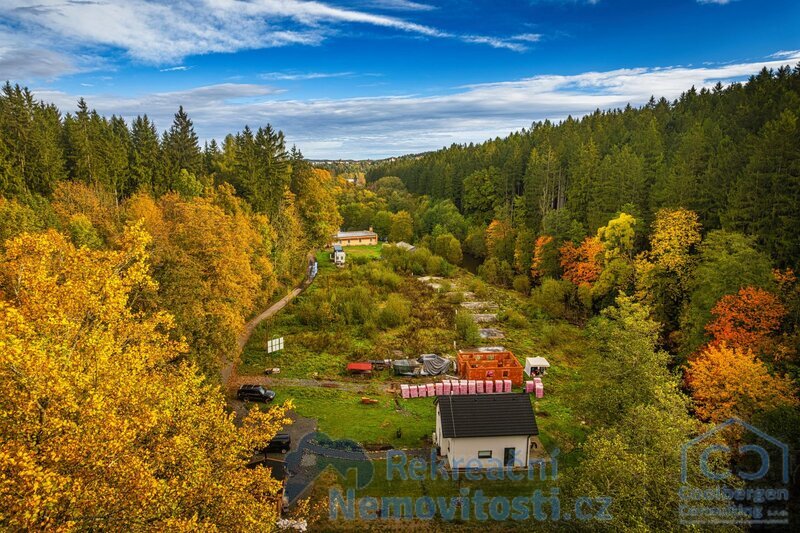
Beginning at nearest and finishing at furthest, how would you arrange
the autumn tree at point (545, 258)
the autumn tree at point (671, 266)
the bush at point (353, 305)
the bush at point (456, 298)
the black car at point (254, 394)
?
1. the black car at point (254, 394)
2. the autumn tree at point (671, 266)
3. the bush at point (353, 305)
4. the bush at point (456, 298)
5. the autumn tree at point (545, 258)

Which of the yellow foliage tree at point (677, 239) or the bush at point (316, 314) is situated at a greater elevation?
the yellow foliage tree at point (677, 239)

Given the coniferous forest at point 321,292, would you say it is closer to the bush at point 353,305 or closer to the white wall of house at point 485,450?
the bush at point 353,305

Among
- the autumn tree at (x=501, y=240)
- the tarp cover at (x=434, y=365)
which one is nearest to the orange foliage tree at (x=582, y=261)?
the autumn tree at (x=501, y=240)

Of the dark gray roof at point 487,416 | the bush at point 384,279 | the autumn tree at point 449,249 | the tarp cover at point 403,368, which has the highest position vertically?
the autumn tree at point 449,249

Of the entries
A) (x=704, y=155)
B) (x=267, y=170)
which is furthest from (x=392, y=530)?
(x=267, y=170)

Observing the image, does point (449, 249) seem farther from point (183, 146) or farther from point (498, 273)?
point (183, 146)

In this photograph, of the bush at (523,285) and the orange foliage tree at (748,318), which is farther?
the bush at (523,285)

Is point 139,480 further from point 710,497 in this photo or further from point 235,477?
point 710,497
